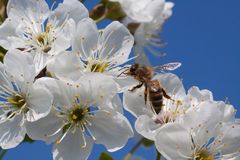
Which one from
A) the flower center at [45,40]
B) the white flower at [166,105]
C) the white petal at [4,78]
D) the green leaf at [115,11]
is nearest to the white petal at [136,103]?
the white flower at [166,105]

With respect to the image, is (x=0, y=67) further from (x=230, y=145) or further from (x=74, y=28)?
(x=230, y=145)

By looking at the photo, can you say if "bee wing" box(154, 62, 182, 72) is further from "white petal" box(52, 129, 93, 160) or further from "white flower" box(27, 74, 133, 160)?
"white petal" box(52, 129, 93, 160)

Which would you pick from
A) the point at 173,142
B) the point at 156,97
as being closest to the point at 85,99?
the point at 156,97

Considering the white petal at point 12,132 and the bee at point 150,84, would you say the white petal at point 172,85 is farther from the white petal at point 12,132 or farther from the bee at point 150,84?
the white petal at point 12,132

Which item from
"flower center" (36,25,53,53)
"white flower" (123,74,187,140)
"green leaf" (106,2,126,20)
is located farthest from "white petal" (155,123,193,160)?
"green leaf" (106,2,126,20)

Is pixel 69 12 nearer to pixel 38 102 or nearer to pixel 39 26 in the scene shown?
pixel 39 26
